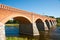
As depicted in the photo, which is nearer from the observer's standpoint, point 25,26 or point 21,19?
point 21,19

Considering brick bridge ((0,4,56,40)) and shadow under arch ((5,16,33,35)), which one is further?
shadow under arch ((5,16,33,35))

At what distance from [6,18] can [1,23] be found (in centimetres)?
224

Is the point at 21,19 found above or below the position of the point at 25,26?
above

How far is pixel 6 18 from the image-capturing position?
24.6 meters

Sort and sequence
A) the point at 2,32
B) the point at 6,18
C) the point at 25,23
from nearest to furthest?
the point at 2,32
the point at 6,18
the point at 25,23

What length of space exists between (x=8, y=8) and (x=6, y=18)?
7.10 feet

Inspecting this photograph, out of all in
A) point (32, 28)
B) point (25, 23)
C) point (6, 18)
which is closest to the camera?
point (6, 18)

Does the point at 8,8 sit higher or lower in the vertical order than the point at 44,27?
higher

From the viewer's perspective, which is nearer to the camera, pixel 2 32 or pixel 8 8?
pixel 2 32

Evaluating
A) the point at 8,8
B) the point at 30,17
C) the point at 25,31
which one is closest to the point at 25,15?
the point at 30,17

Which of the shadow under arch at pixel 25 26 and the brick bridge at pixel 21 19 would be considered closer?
the brick bridge at pixel 21 19

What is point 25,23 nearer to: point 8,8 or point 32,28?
point 32,28

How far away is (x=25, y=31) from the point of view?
38406mm

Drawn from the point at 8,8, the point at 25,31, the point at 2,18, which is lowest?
the point at 25,31
